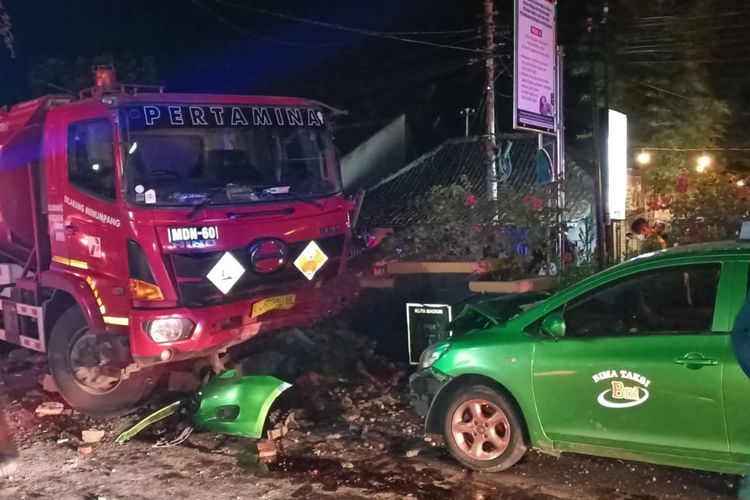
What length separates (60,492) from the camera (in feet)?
17.4

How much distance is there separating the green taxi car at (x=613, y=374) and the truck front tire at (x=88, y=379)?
2.96 meters

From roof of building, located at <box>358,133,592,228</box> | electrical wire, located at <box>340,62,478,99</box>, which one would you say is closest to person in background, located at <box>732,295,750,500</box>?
electrical wire, located at <box>340,62,478,99</box>

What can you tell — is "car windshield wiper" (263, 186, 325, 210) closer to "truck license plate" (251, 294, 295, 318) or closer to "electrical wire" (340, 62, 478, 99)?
"truck license plate" (251, 294, 295, 318)

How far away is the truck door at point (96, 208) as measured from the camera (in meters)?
6.43

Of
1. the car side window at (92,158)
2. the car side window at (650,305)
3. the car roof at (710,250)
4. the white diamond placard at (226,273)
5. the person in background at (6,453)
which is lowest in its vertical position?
the person in background at (6,453)

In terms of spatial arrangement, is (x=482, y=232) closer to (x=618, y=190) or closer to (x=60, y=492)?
(x=618, y=190)

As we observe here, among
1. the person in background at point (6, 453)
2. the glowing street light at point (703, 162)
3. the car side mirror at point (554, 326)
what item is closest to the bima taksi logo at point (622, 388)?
the car side mirror at point (554, 326)

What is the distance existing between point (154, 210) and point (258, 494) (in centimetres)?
247

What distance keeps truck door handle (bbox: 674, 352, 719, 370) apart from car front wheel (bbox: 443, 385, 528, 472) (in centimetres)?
117

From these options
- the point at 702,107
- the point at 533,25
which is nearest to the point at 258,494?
the point at 533,25

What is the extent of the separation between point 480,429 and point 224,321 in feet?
8.23

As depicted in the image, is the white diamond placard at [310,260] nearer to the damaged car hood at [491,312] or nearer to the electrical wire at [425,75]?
the damaged car hood at [491,312]

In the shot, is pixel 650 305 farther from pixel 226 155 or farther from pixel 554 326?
pixel 226 155

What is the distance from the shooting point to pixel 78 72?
15.3 metres
